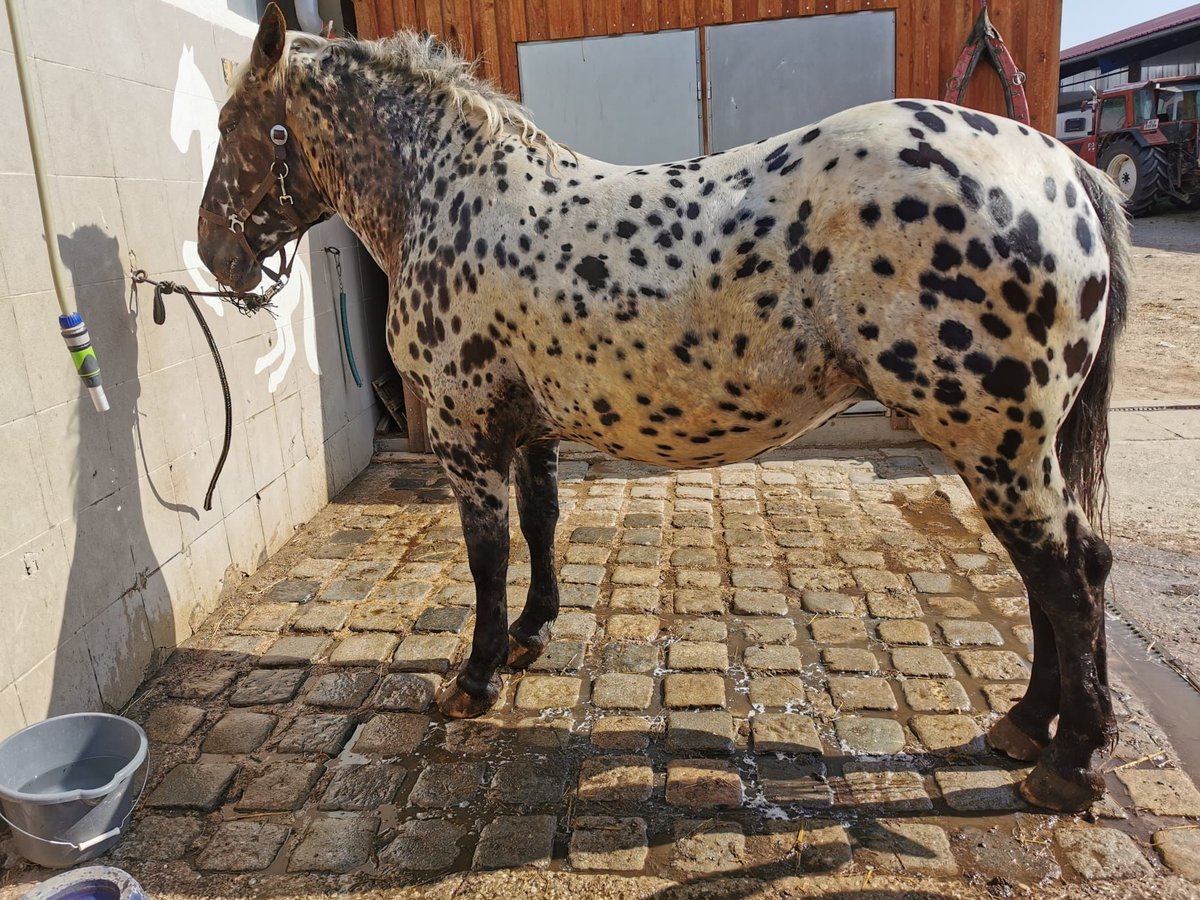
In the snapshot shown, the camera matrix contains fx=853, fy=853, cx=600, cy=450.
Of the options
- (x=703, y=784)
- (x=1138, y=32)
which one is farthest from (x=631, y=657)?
(x=1138, y=32)

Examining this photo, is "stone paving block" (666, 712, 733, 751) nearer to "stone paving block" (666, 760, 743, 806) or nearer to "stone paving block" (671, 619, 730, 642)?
"stone paving block" (666, 760, 743, 806)

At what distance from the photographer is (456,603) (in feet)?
13.6

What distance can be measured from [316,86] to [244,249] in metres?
0.71

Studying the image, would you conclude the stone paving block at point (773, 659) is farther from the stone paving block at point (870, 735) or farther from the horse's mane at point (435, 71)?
the horse's mane at point (435, 71)

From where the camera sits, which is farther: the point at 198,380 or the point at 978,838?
the point at 198,380

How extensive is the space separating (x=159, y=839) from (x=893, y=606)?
3.07m

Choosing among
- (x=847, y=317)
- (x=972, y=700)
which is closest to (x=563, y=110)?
(x=847, y=317)

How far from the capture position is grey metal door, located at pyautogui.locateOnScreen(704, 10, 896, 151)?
567cm

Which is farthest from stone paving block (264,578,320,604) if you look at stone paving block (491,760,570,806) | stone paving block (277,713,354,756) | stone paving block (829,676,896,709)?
stone paving block (829,676,896,709)

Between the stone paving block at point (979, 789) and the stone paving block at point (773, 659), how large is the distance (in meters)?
0.77

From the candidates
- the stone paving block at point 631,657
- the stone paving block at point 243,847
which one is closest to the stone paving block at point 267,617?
the stone paving block at point 243,847

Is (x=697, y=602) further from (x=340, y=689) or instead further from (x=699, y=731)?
(x=340, y=689)

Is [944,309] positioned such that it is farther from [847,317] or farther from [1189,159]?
[1189,159]

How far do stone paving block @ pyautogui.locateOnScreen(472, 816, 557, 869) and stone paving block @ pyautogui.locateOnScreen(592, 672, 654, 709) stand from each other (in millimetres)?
660
